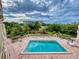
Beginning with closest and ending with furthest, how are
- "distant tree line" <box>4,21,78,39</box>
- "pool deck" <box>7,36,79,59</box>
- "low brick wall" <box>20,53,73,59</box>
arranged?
1. "low brick wall" <box>20,53,73,59</box>
2. "pool deck" <box>7,36,79,59</box>
3. "distant tree line" <box>4,21,78,39</box>

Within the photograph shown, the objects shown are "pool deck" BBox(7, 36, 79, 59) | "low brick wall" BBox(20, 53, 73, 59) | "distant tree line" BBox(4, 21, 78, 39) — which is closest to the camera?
"low brick wall" BBox(20, 53, 73, 59)

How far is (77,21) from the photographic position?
5.82 meters

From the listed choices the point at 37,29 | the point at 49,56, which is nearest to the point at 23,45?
the point at 37,29

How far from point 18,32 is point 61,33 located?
1.52m

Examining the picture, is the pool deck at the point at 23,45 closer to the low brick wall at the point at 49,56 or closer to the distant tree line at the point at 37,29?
the low brick wall at the point at 49,56

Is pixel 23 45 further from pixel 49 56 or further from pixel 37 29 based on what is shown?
pixel 49 56

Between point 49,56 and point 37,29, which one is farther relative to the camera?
point 37,29

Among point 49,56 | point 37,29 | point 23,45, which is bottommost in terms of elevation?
point 49,56

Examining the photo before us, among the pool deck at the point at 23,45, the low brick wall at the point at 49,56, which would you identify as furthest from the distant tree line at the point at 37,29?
the low brick wall at the point at 49,56

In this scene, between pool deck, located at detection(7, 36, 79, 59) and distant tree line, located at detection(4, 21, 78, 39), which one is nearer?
pool deck, located at detection(7, 36, 79, 59)

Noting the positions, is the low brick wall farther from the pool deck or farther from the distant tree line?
the distant tree line

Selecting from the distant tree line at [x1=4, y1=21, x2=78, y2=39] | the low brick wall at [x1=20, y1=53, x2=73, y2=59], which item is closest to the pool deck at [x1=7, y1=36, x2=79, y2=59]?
the low brick wall at [x1=20, y1=53, x2=73, y2=59]

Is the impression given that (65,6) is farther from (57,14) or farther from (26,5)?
Result: (26,5)

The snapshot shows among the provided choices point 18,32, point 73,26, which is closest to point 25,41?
point 18,32
